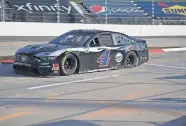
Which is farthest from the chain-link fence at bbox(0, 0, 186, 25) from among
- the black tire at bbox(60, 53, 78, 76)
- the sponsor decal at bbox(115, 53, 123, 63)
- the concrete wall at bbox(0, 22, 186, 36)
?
the black tire at bbox(60, 53, 78, 76)

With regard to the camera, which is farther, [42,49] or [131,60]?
[131,60]

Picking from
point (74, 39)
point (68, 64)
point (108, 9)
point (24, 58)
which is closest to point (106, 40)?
point (74, 39)

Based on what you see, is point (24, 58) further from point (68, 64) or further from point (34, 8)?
point (34, 8)

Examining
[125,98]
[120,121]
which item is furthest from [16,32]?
[120,121]

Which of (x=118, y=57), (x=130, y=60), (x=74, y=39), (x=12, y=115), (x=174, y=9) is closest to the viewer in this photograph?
(x=12, y=115)

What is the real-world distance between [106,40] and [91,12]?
2001cm

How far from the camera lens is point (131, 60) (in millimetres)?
13891

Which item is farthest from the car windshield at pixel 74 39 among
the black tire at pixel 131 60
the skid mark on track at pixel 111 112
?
the skid mark on track at pixel 111 112

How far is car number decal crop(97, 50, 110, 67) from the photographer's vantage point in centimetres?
1255

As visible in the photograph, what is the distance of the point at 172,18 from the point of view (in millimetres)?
38094

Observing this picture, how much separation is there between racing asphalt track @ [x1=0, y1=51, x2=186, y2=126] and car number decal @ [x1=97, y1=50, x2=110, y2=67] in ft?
1.32

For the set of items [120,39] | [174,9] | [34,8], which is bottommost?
[120,39]

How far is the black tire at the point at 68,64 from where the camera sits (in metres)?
11.4

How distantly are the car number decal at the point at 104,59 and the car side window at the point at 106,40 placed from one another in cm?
28
